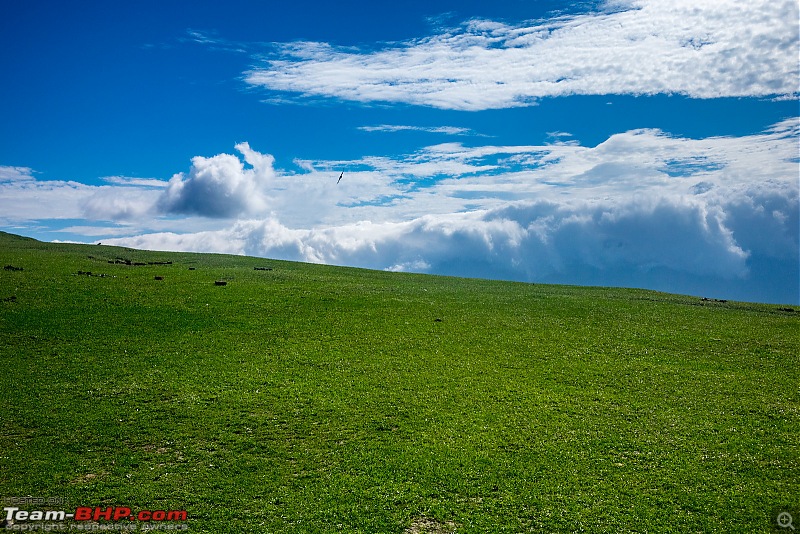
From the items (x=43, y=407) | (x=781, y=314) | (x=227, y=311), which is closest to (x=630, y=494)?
(x=43, y=407)

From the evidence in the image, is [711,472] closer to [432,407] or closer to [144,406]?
[432,407]

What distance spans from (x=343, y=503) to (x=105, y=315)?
2843cm

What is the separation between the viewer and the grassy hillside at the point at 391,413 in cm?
1848

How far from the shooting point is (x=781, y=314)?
50562mm

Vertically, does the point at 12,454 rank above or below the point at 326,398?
below

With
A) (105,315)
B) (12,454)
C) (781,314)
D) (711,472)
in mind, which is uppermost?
(781,314)

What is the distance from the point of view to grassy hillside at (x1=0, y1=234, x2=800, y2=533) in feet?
60.6

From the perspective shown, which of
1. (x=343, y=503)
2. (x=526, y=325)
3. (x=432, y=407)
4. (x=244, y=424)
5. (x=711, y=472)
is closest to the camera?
(x=343, y=503)

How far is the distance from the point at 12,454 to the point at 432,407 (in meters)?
17.9

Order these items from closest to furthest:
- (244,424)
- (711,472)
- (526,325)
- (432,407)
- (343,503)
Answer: (343,503)
(711,472)
(244,424)
(432,407)
(526,325)

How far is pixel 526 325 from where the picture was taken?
1618 inches

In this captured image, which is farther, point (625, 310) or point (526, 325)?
point (625, 310)

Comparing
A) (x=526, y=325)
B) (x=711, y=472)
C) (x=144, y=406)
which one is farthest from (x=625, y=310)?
(x=144, y=406)

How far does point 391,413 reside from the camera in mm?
25172
